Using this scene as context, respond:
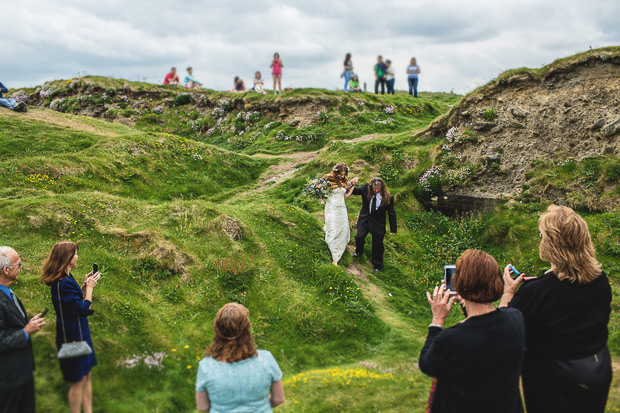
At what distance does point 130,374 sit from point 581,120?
15869 mm

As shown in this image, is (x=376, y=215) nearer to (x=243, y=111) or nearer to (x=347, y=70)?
(x=243, y=111)

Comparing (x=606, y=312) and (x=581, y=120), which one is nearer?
(x=606, y=312)

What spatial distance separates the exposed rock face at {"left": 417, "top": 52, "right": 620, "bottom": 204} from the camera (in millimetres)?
14523

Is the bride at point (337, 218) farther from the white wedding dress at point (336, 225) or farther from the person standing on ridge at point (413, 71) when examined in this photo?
the person standing on ridge at point (413, 71)

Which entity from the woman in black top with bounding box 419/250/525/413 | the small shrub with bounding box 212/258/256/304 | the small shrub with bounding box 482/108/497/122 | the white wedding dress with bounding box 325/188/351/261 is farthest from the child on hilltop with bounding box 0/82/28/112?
the woman in black top with bounding box 419/250/525/413

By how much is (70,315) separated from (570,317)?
18.4 feet

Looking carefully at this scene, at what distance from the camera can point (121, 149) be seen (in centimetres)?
1692

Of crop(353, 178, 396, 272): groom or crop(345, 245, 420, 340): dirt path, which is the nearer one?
crop(345, 245, 420, 340): dirt path

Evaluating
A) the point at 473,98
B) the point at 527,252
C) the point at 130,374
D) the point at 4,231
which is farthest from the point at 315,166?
the point at 130,374

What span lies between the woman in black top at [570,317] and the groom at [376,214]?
21.7 feet

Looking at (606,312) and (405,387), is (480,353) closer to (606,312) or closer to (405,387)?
(606,312)

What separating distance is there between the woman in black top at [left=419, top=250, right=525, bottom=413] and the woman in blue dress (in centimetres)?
416

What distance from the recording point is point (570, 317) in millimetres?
3951

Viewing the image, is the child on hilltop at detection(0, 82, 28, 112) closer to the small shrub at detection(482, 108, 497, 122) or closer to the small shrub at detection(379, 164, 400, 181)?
the small shrub at detection(379, 164, 400, 181)
